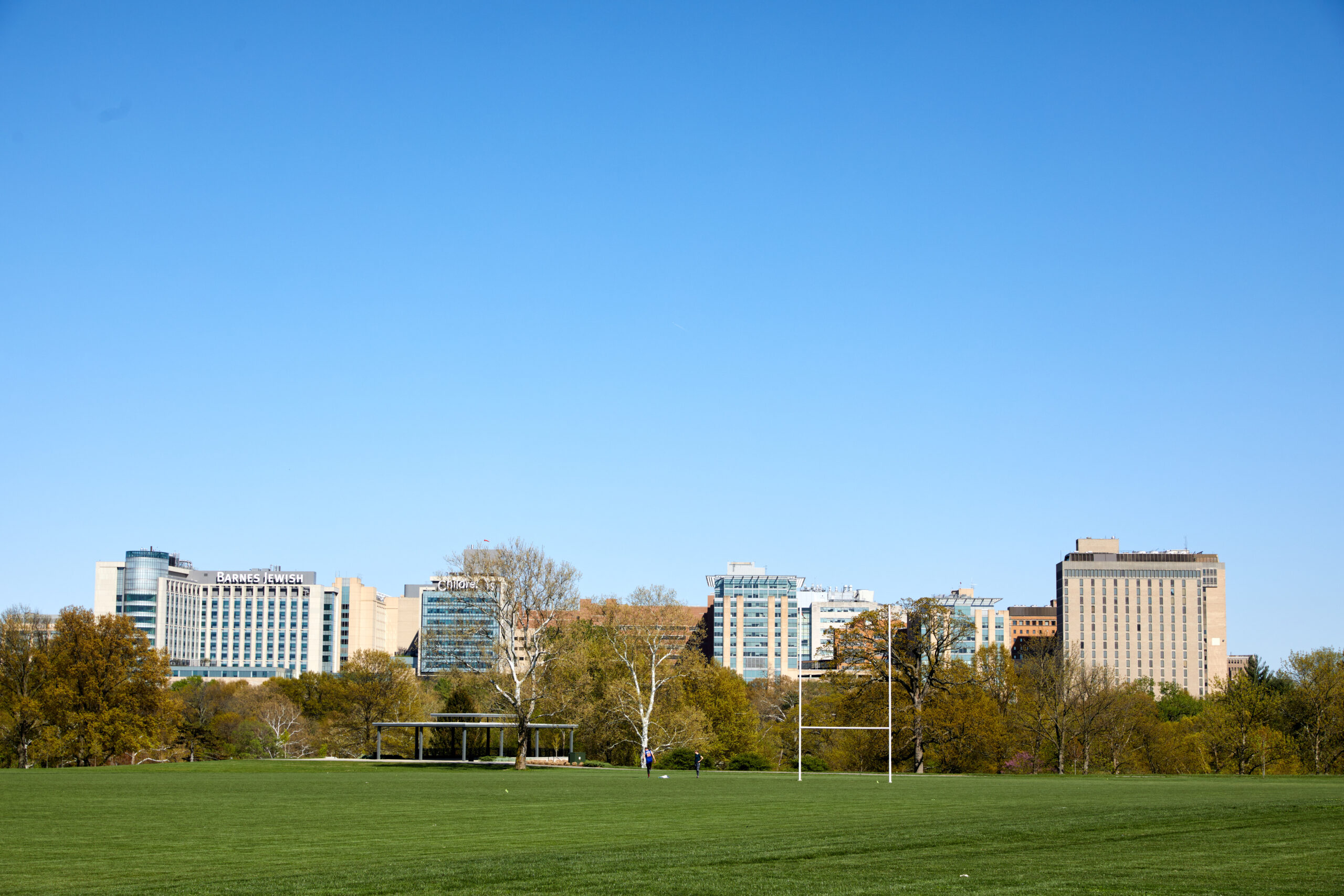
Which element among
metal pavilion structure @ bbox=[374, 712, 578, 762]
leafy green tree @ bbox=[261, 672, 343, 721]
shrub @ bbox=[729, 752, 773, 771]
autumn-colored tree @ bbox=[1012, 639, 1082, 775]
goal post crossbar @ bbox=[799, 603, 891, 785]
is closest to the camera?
goal post crossbar @ bbox=[799, 603, 891, 785]

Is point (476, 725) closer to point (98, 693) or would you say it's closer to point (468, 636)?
point (468, 636)

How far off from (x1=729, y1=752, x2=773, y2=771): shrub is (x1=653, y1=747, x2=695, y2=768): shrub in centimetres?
296

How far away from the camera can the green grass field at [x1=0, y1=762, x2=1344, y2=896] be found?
14891 mm

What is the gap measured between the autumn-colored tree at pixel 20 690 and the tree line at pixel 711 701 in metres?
0.14

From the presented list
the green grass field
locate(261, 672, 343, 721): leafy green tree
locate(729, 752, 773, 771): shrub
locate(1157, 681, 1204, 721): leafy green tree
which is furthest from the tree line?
locate(1157, 681, 1204, 721): leafy green tree

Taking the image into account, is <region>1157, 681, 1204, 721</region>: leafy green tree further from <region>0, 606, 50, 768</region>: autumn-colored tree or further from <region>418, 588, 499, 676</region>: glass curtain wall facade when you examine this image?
<region>0, 606, 50, 768</region>: autumn-colored tree

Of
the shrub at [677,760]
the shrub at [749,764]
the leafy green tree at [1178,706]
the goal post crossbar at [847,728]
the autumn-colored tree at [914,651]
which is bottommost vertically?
the leafy green tree at [1178,706]

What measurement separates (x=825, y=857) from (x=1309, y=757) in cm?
7793

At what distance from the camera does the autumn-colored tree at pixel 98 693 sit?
76.4 metres

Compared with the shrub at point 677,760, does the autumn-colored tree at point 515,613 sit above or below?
above

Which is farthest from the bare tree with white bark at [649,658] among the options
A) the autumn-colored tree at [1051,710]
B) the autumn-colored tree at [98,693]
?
the autumn-colored tree at [98,693]

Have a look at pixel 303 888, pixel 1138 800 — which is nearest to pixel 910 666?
pixel 1138 800

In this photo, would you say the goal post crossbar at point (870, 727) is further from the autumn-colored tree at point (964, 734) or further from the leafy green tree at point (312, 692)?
the leafy green tree at point (312, 692)

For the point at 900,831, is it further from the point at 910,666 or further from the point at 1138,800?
the point at 910,666
